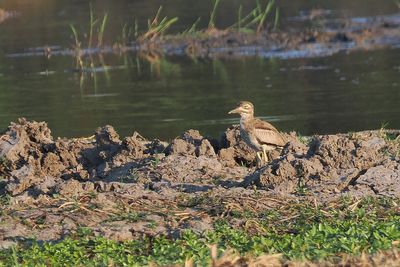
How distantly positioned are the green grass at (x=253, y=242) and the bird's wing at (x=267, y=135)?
2536 mm

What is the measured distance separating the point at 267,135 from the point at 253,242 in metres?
3.40

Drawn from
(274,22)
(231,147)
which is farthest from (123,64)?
(231,147)

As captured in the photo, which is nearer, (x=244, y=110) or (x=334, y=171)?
(x=334, y=171)

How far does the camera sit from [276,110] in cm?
1720

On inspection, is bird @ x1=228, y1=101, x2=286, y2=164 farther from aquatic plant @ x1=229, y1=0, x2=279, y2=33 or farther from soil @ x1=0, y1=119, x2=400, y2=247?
aquatic plant @ x1=229, y1=0, x2=279, y2=33

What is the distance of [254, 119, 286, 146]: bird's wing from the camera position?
10734mm

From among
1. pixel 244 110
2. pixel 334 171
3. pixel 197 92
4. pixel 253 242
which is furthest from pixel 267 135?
pixel 197 92

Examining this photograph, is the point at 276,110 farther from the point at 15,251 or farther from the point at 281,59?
the point at 15,251

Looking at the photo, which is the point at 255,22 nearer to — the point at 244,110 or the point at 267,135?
the point at 244,110

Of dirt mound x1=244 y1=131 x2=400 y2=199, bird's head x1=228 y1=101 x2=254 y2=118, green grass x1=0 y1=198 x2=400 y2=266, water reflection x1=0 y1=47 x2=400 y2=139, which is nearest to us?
green grass x1=0 y1=198 x2=400 y2=266

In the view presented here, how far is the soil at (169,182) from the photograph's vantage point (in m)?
8.15

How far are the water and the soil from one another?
400 centimetres

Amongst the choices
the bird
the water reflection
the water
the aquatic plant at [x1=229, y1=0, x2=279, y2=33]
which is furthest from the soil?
the aquatic plant at [x1=229, y1=0, x2=279, y2=33]

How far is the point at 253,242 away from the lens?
7.48 meters
